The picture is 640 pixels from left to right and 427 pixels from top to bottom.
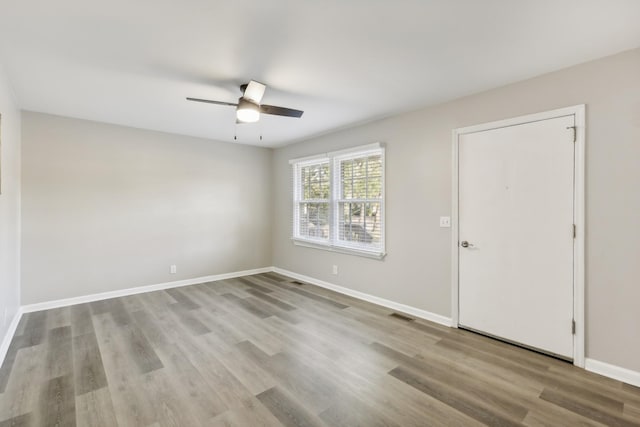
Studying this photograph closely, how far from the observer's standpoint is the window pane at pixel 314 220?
5.01 m

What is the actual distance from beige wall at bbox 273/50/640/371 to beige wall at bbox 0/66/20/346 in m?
3.67

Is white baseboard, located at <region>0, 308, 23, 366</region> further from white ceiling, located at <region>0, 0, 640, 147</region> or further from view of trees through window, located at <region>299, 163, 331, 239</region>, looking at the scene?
view of trees through window, located at <region>299, 163, 331, 239</region>

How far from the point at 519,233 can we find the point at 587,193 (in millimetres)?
606

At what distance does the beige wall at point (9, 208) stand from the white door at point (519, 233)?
437cm

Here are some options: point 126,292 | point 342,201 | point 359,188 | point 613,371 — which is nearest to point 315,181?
point 342,201

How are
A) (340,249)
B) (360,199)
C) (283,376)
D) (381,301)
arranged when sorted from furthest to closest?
(340,249), (360,199), (381,301), (283,376)

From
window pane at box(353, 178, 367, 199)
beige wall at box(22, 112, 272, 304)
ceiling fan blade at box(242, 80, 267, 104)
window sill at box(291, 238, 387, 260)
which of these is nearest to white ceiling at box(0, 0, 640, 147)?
ceiling fan blade at box(242, 80, 267, 104)

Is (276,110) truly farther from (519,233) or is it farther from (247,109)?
(519,233)

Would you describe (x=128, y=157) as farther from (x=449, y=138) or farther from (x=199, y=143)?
(x=449, y=138)

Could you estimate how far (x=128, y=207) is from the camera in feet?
14.8

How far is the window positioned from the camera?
418 cm

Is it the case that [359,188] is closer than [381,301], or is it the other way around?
[381,301]

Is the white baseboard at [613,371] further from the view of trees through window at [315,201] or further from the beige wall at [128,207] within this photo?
the beige wall at [128,207]

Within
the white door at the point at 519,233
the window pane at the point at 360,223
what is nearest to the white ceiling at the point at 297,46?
the white door at the point at 519,233
